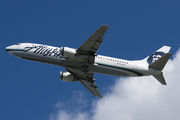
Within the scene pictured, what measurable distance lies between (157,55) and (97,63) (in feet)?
38.5

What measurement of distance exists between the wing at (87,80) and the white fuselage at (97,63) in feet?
10.7

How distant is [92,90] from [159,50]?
15.1 m

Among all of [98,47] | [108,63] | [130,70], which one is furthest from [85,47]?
[130,70]

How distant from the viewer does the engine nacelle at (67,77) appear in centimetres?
5352

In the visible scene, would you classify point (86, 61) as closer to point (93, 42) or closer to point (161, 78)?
point (93, 42)

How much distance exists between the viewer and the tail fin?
165 ft

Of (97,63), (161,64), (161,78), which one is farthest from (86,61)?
(161,78)

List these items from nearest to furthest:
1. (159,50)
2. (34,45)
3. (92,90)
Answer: (34,45) < (159,50) < (92,90)

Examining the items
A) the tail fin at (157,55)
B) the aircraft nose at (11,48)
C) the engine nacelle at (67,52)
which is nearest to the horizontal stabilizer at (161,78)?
the tail fin at (157,55)

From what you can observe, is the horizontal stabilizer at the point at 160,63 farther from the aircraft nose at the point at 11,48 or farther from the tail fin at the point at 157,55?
the aircraft nose at the point at 11,48

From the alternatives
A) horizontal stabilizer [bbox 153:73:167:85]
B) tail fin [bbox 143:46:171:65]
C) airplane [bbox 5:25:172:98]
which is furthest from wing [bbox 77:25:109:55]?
horizontal stabilizer [bbox 153:73:167:85]

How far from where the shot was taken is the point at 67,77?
53.6 meters

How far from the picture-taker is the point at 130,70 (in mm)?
47188

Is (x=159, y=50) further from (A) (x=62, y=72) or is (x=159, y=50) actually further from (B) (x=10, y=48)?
(B) (x=10, y=48)
